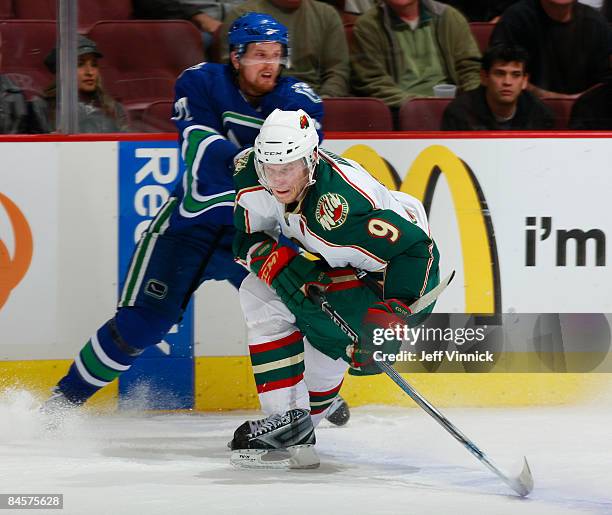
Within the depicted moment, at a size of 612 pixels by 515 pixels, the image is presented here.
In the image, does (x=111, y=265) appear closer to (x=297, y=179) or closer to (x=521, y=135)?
(x=297, y=179)

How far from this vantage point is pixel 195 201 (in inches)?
140

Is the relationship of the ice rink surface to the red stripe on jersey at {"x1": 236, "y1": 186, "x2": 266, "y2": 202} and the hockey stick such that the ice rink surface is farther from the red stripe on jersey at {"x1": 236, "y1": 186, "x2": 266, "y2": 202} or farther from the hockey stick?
the red stripe on jersey at {"x1": 236, "y1": 186, "x2": 266, "y2": 202}

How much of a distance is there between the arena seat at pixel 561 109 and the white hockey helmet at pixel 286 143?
1235mm

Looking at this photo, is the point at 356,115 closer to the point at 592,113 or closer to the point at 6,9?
the point at 592,113

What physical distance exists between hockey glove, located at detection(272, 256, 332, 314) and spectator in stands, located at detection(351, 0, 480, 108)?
101 centimetres

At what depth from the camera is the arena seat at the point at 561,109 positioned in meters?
3.90

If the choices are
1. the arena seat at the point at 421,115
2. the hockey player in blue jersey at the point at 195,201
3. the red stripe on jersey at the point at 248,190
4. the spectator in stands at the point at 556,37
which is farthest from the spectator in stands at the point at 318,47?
the red stripe on jersey at the point at 248,190

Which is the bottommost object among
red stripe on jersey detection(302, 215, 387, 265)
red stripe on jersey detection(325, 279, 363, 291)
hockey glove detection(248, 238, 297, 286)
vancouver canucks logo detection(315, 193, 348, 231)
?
red stripe on jersey detection(325, 279, 363, 291)

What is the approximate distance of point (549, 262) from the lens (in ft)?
12.8

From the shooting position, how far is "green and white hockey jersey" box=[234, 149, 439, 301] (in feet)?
9.75

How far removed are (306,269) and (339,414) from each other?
786mm

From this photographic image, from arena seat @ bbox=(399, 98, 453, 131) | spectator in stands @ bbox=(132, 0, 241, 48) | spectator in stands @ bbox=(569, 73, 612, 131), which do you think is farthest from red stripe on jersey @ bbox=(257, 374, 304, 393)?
spectator in stands @ bbox=(569, 73, 612, 131)

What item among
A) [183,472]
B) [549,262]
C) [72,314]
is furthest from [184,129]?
[549,262]

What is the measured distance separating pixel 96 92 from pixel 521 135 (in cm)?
141
